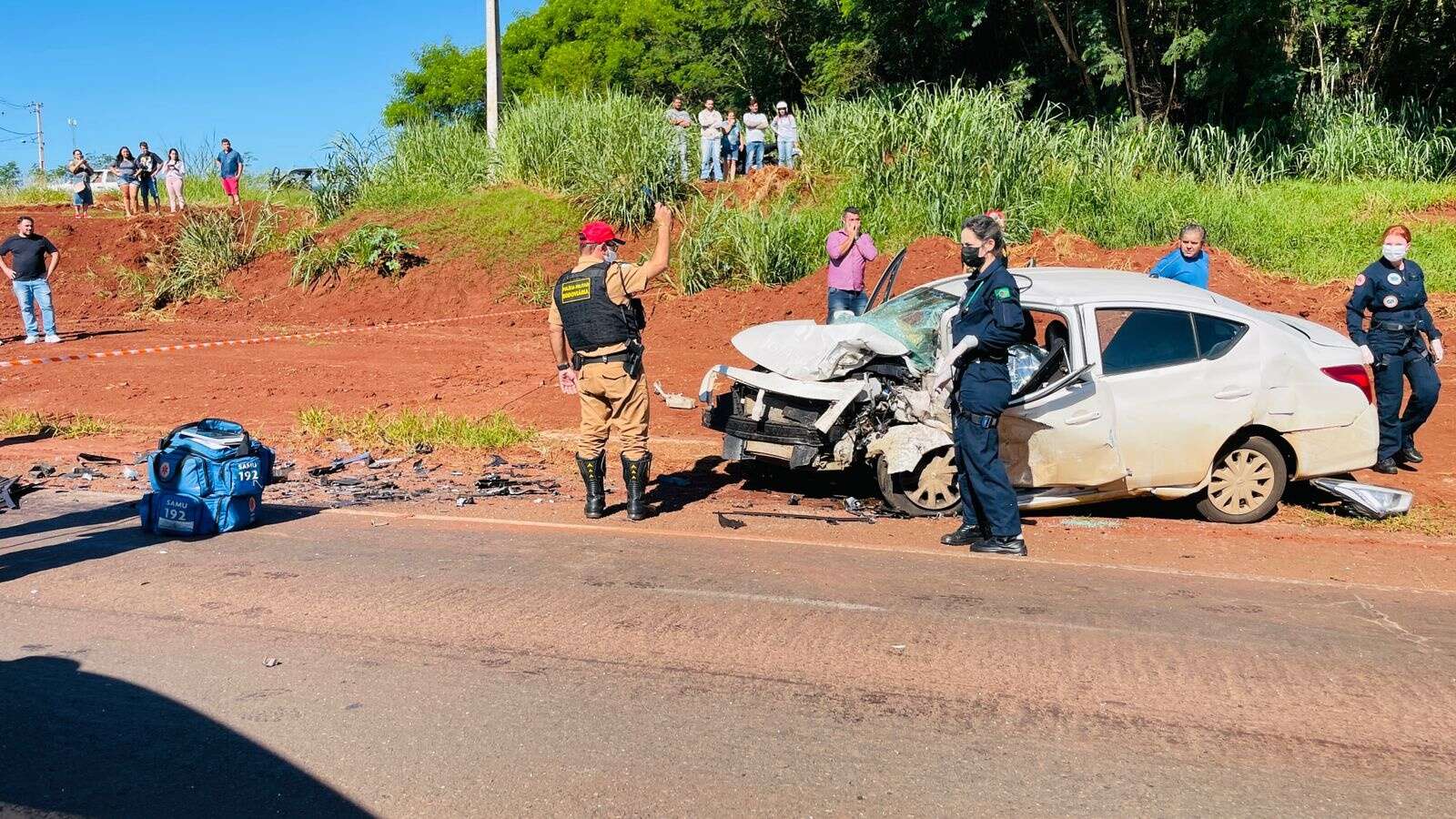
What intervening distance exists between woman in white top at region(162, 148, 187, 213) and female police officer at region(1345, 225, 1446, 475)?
23417 mm

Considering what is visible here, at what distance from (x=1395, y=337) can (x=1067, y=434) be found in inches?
147

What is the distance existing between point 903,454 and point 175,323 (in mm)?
16111

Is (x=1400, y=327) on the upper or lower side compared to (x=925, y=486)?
upper

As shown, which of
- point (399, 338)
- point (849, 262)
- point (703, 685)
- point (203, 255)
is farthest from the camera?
point (203, 255)

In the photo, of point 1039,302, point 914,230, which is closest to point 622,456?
point 1039,302

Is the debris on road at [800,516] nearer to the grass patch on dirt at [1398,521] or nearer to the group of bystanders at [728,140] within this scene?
the grass patch on dirt at [1398,521]

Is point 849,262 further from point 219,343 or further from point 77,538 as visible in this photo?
point 219,343

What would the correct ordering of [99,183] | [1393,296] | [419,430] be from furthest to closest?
[99,183], [419,430], [1393,296]

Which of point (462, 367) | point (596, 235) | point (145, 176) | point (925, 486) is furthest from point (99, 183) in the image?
point (925, 486)

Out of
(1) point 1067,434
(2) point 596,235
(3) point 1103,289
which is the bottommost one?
(1) point 1067,434

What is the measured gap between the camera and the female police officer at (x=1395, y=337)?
31.5ft

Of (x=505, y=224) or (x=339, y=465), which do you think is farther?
(x=505, y=224)

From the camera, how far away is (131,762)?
4.40 meters

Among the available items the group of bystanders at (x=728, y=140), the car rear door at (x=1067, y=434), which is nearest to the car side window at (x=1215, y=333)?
the car rear door at (x=1067, y=434)
